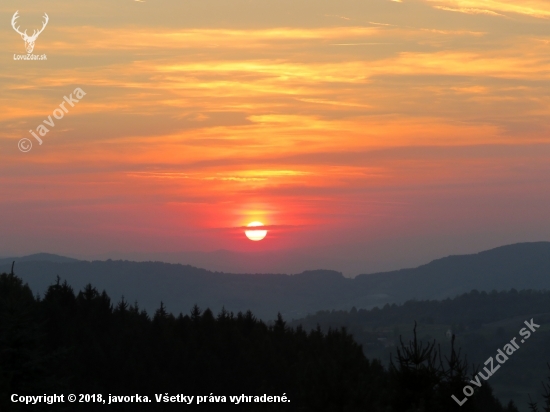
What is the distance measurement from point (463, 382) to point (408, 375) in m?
2.34

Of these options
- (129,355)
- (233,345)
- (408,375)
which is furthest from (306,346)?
(408,375)

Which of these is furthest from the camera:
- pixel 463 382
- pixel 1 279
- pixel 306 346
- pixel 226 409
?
pixel 306 346

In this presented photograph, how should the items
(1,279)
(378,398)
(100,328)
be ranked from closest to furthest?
(378,398), (1,279), (100,328)

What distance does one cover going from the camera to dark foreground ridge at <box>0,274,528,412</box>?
33469 mm

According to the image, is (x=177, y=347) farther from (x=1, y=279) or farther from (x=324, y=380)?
(x=324, y=380)

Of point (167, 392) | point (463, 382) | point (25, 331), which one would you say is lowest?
point (463, 382)

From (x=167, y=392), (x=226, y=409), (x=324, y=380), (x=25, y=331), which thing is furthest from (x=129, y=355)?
(x=25, y=331)

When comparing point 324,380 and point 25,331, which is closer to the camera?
point 25,331

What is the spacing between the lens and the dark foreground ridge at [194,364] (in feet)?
110

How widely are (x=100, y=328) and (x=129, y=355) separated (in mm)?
13741

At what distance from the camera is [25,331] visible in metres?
33.5

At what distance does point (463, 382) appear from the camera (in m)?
32.4

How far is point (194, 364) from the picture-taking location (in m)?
78.0

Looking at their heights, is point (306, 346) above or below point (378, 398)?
above
